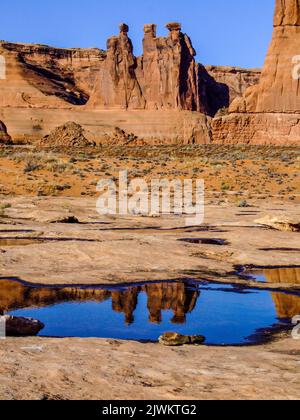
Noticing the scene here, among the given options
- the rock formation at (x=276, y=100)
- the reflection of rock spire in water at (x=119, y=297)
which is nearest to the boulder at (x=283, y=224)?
the reflection of rock spire in water at (x=119, y=297)

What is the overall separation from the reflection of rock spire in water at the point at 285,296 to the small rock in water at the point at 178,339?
2006mm

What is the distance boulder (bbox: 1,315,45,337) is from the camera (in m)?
7.79

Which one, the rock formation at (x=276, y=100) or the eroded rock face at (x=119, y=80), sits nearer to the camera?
the rock formation at (x=276, y=100)

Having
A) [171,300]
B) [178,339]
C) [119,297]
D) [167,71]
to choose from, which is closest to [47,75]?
[167,71]

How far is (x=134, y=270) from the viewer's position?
12.4m

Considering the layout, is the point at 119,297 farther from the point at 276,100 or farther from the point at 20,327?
the point at 276,100

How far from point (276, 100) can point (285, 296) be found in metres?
55.6

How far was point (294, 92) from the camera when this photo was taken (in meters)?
63.8

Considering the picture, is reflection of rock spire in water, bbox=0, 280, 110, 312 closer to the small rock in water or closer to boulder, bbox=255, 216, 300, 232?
the small rock in water

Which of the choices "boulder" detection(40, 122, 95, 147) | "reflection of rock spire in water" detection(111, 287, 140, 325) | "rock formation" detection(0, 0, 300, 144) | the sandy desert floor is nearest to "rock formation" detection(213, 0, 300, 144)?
"boulder" detection(40, 122, 95, 147)

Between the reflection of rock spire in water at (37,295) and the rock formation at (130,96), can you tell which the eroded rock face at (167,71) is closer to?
the rock formation at (130,96)

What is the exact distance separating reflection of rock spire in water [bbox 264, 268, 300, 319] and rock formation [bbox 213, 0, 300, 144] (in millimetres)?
50706

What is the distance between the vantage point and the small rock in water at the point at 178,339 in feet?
25.0
